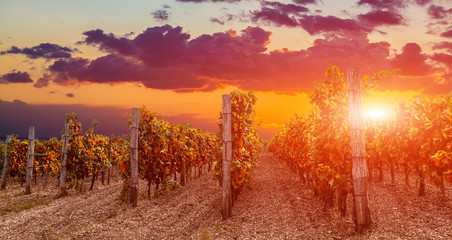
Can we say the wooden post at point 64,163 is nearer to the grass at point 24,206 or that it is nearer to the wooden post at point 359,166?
the grass at point 24,206

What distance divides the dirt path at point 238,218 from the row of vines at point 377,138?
0.98 meters

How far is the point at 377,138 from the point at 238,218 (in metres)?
7.33

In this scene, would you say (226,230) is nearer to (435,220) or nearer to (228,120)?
(228,120)

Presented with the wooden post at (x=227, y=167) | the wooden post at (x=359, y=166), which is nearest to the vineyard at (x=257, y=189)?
the wooden post at (x=227, y=167)

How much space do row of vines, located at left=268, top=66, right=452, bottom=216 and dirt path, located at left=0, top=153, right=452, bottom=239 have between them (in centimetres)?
98

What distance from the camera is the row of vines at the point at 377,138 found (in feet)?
28.6

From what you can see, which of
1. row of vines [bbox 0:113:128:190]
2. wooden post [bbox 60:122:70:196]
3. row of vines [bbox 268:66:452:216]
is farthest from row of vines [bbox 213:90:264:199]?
wooden post [bbox 60:122:70:196]

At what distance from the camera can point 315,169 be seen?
9.55 metres

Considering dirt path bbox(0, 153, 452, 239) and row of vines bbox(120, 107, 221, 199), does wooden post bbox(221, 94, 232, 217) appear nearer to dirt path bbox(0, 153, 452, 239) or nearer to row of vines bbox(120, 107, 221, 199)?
dirt path bbox(0, 153, 452, 239)

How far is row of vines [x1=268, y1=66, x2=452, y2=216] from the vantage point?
28.6 ft

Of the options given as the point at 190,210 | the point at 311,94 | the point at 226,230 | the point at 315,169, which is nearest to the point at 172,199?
the point at 190,210

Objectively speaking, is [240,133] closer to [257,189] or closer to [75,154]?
[257,189]

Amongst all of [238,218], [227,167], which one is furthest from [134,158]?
[238,218]

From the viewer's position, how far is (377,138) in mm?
13359
